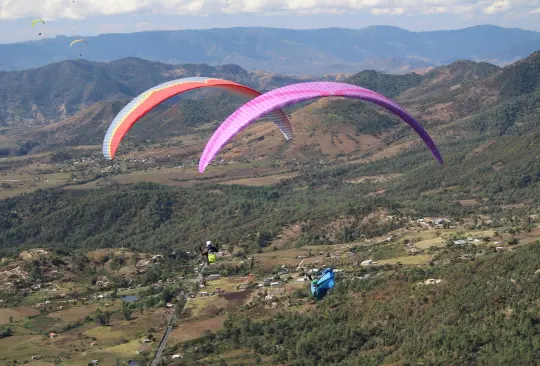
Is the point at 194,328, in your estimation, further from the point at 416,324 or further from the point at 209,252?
the point at 209,252

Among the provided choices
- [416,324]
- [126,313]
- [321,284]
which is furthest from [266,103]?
[126,313]

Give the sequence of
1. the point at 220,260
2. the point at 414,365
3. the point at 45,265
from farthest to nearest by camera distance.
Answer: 1. the point at 220,260
2. the point at 45,265
3. the point at 414,365

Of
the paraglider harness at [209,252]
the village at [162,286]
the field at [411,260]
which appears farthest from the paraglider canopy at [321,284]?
the field at [411,260]

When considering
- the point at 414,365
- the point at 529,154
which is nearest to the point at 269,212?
the point at 529,154

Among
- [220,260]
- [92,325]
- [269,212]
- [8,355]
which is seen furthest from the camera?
[269,212]

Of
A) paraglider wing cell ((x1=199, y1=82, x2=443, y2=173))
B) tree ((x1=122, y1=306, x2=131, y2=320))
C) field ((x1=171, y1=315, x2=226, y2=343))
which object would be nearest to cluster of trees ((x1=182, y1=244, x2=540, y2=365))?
field ((x1=171, y1=315, x2=226, y2=343))

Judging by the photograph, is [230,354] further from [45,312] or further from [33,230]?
[33,230]

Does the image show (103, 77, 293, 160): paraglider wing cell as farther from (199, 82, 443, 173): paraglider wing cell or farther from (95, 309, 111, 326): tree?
(95, 309, 111, 326): tree

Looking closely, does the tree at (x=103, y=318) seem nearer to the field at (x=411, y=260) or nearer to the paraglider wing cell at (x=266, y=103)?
the field at (x=411, y=260)
